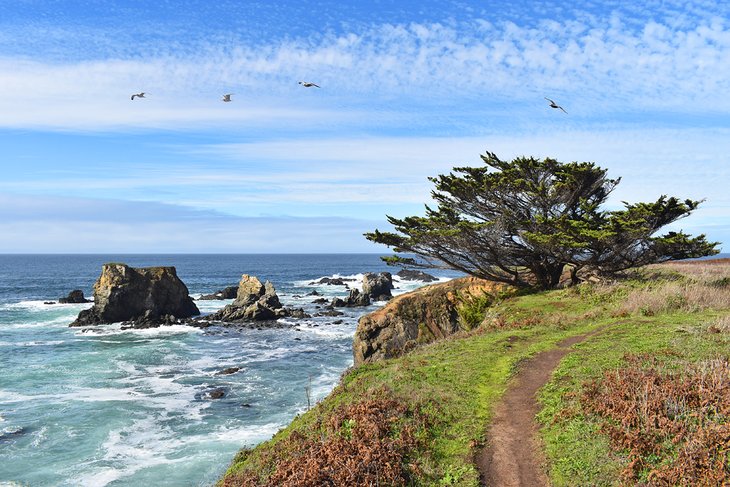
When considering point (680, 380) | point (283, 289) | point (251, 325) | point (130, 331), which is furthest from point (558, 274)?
point (283, 289)

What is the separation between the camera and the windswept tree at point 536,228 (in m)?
24.3

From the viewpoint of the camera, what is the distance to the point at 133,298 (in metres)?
53.8

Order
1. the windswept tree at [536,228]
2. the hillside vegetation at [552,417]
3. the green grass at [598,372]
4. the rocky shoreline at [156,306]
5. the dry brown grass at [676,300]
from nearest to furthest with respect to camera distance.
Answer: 1. the hillside vegetation at [552,417]
2. the green grass at [598,372]
3. the dry brown grass at [676,300]
4. the windswept tree at [536,228]
5. the rocky shoreline at [156,306]

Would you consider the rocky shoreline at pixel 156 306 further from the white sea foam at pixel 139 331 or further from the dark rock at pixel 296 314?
the white sea foam at pixel 139 331

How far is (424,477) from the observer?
8.57 m

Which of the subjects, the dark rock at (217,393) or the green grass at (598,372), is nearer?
the green grass at (598,372)

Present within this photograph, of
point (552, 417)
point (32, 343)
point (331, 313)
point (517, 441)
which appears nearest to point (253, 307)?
A: point (331, 313)

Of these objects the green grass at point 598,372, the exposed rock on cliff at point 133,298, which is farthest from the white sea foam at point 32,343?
the green grass at point 598,372

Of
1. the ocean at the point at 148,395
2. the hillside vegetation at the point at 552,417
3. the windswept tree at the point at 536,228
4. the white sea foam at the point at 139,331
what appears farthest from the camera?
the white sea foam at the point at 139,331

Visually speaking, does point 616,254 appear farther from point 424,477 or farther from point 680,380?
point 424,477

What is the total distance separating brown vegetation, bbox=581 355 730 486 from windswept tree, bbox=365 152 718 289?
1447 centimetres

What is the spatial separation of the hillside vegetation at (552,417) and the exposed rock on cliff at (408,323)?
29.1 ft

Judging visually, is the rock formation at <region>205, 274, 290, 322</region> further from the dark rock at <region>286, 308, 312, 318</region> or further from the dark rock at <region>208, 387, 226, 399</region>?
the dark rock at <region>208, 387, 226, 399</region>

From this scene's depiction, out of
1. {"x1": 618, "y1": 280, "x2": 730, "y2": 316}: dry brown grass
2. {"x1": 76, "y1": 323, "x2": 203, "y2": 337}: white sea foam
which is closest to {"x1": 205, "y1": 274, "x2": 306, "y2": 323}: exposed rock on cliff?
{"x1": 76, "y1": 323, "x2": 203, "y2": 337}: white sea foam
